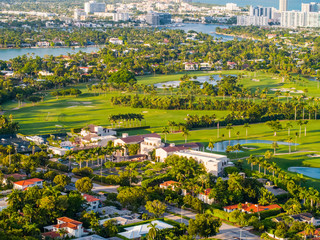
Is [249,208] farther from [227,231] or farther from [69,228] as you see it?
[69,228]

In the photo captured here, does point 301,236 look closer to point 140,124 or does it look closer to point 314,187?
point 314,187

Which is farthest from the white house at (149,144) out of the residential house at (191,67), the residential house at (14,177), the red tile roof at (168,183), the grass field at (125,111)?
the residential house at (191,67)

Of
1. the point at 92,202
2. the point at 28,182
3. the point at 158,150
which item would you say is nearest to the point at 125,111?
the point at 158,150

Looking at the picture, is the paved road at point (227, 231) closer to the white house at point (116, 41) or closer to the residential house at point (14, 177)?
the residential house at point (14, 177)

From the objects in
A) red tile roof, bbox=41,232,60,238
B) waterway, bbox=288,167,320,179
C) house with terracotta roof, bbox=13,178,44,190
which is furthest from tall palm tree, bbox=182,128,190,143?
red tile roof, bbox=41,232,60,238

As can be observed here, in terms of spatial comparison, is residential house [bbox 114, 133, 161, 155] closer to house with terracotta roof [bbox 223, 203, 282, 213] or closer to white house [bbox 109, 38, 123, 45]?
house with terracotta roof [bbox 223, 203, 282, 213]

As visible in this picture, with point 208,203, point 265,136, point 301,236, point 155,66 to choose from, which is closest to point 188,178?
point 208,203
